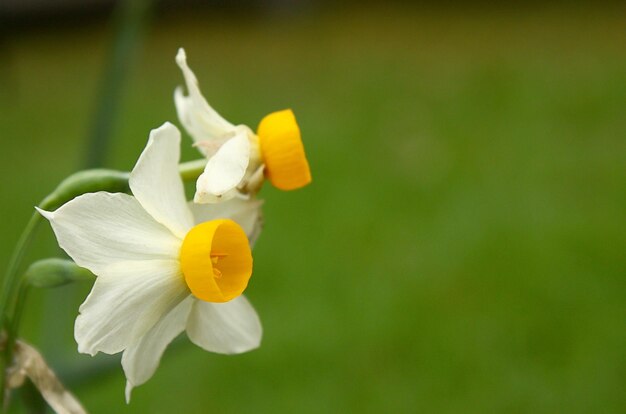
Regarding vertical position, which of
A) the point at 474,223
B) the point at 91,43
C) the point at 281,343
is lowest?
the point at 281,343

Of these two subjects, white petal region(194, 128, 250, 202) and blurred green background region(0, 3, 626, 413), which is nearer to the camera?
A: white petal region(194, 128, 250, 202)

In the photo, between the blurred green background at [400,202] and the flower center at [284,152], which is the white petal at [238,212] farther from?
the blurred green background at [400,202]

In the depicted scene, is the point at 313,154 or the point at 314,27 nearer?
the point at 313,154

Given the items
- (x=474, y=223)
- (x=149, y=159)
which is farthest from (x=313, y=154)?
(x=149, y=159)

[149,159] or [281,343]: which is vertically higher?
[149,159]

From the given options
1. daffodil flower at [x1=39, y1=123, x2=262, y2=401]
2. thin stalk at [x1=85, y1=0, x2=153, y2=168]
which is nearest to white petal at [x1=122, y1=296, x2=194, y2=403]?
daffodil flower at [x1=39, y1=123, x2=262, y2=401]

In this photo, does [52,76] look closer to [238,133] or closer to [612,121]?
[612,121]

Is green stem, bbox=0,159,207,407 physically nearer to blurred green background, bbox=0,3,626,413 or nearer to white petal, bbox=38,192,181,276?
white petal, bbox=38,192,181,276

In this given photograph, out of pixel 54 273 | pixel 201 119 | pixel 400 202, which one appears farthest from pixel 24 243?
pixel 400 202

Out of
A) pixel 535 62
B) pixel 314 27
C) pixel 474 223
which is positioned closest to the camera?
pixel 474 223
